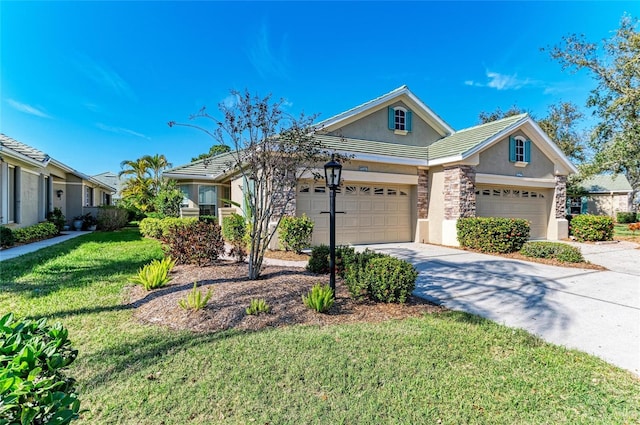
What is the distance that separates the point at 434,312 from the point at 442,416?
101 inches

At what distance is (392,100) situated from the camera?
13.9 meters

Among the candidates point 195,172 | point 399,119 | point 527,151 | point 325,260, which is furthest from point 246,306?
point 195,172

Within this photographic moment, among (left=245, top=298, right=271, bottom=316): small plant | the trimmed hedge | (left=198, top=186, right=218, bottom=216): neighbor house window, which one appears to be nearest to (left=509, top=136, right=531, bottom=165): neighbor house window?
(left=245, top=298, right=271, bottom=316): small plant

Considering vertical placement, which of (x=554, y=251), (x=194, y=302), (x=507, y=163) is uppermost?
(x=507, y=163)

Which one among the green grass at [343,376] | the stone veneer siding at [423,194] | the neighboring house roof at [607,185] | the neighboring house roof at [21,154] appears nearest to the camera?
the green grass at [343,376]

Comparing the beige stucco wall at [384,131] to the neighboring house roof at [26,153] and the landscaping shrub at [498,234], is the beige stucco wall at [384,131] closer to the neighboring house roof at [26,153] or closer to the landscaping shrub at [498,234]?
the landscaping shrub at [498,234]

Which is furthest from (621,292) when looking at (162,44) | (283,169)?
(162,44)

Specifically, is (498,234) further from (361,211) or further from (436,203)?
(361,211)

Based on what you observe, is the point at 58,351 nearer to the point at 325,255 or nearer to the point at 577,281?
the point at 325,255

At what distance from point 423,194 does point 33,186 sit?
58.8ft

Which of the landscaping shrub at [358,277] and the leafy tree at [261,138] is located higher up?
the leafy tree at [261,138]

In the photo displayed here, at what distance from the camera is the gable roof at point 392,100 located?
1267cm

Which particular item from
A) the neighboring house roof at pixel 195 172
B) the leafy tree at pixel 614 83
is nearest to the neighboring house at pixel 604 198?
the leafy tree at pixel 614 83

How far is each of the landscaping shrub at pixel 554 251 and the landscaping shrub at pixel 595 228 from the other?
22.7 ft
